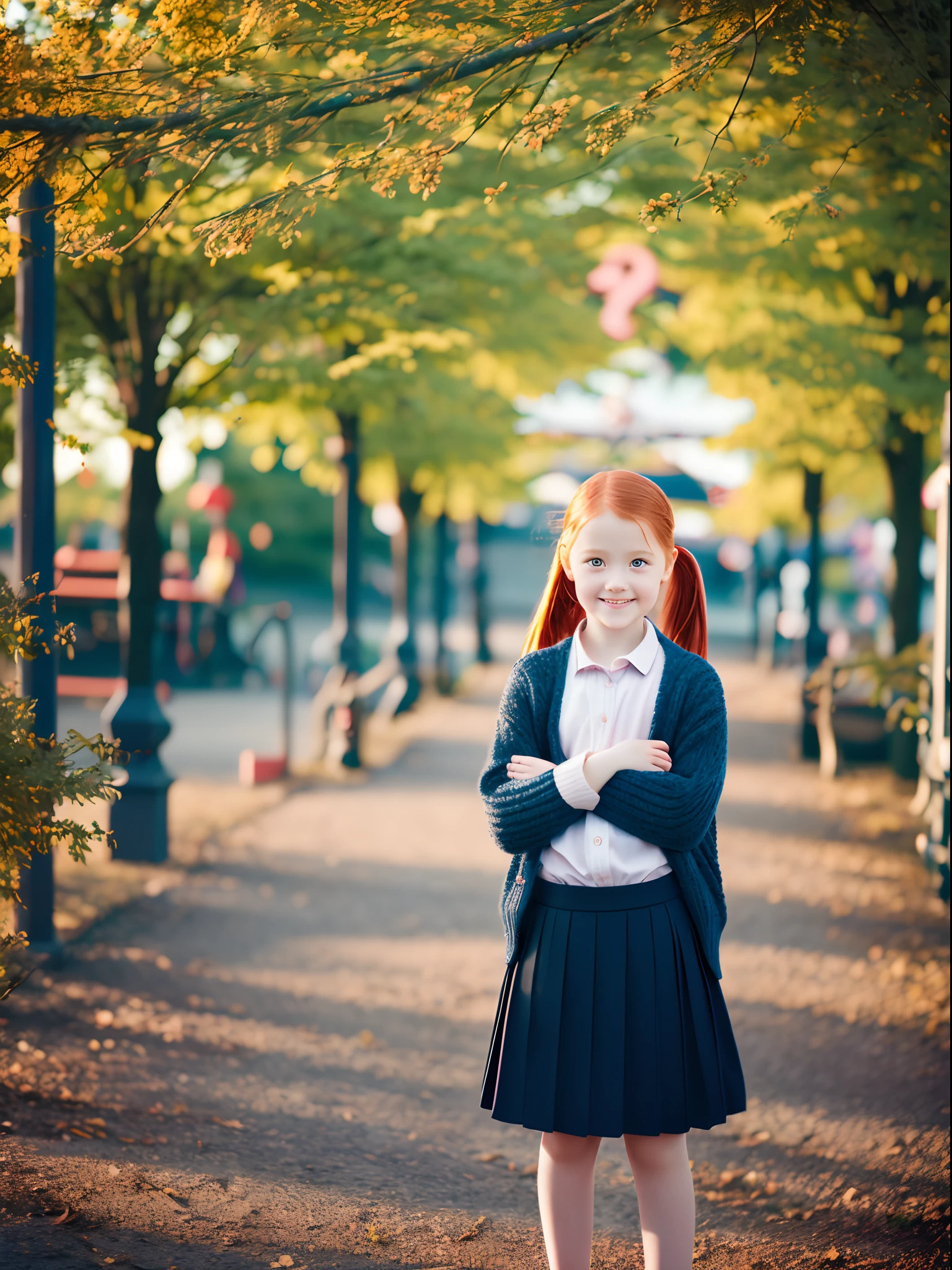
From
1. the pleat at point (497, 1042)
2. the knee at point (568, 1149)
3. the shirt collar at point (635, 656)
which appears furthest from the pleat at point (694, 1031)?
the shirt collar at point (635, 656)

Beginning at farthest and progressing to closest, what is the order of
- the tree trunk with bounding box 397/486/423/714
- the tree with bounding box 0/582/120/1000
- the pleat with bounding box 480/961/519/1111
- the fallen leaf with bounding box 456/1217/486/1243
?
the tree trunk with bounding box 397/486/423/714 → the fallen leaf with bounding box 456/1217/486/1243 → the tree with bounding box 0/582/120/1000 → the pleat with bounding box 480/961/519/1111

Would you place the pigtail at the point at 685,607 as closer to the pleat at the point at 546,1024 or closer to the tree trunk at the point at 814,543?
the pleat at the point at 546,1024

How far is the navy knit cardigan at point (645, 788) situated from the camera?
2572mm

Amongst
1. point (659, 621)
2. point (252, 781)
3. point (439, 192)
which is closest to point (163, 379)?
point (439, 192)

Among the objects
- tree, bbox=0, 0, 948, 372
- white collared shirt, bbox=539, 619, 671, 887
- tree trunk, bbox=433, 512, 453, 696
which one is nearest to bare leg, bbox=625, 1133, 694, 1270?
white collared shirt, bbox=539, 619, 671, 887

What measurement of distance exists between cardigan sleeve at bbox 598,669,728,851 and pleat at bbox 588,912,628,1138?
0.22 metres

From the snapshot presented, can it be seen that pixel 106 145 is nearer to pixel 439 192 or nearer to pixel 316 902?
pixel 439 192

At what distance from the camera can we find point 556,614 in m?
2.97

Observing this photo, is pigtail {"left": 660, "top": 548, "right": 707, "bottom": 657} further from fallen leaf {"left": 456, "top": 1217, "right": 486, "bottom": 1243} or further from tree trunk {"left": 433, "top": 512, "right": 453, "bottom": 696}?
tree trunk {"left": 433, "top": 512, "right": 453, "bottom": 696}

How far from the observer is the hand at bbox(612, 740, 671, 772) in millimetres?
2570

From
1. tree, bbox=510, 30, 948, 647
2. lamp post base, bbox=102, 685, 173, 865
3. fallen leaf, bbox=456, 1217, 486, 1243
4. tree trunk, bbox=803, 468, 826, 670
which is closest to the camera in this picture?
fallen leaf, bbox=456, 1217, 486, 1243

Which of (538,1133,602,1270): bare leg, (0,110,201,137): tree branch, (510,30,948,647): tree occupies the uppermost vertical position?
(510,30,948,647): tree

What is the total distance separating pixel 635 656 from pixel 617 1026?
791 millimetres

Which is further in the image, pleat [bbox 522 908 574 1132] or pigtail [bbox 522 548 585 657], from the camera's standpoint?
pigtail [bbox 522 548 585 657]
